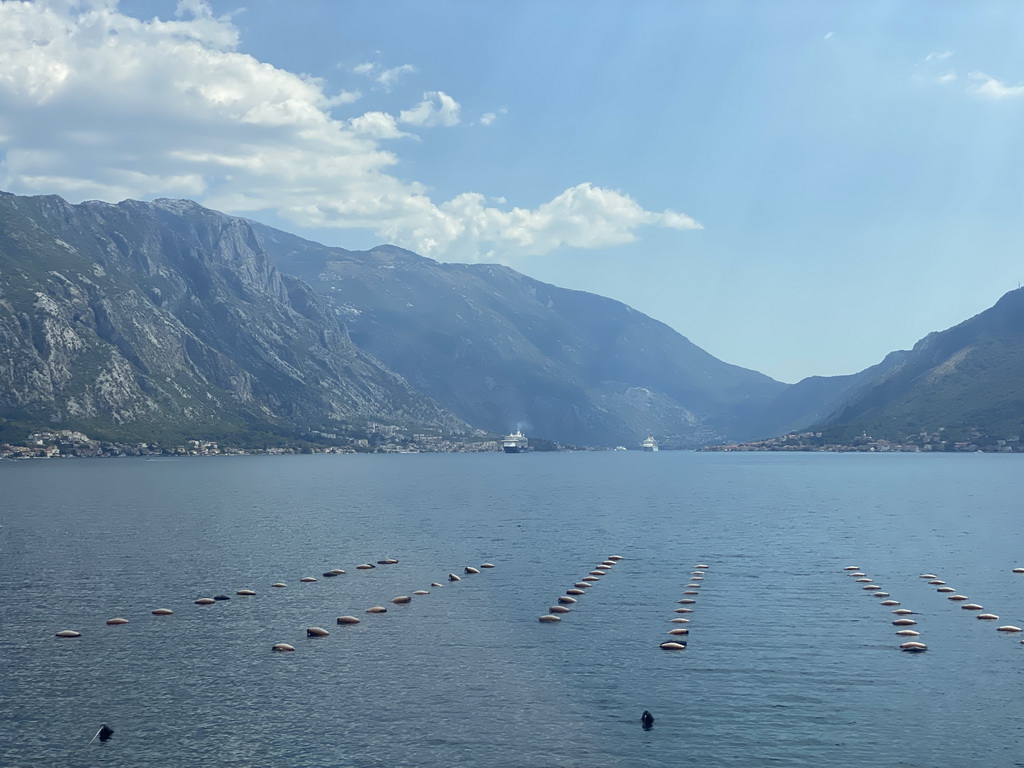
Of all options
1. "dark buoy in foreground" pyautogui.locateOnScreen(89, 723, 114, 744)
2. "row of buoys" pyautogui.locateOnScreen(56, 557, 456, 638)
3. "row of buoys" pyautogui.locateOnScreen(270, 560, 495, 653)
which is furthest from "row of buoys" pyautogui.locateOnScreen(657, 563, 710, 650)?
"dark buoy in foreground" pyautogui.locateOnScreen(89, 723, 114, 744)

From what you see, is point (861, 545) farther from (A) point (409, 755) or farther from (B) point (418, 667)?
(A) point (409, 755)

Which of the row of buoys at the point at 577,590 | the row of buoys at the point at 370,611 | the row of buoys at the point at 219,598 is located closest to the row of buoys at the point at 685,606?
the row of buoys at the point at 577,590

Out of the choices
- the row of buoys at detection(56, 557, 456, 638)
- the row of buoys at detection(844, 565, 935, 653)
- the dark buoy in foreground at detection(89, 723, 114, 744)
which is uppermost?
the row of buoys at detection(844, 565, 935, 653)

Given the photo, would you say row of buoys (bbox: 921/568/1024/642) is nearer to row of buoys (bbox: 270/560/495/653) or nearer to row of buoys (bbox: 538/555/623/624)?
row of buoys (bbox: 538/555/623/624)

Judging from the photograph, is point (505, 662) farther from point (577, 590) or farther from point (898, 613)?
point (898, 613)

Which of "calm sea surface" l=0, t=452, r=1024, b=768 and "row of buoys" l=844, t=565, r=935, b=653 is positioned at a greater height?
"row of buoys" l=844, t=565, r=935, b=653

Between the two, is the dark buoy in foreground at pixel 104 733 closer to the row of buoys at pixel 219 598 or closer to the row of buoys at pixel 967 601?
the row of buoys at pixel 219 598
